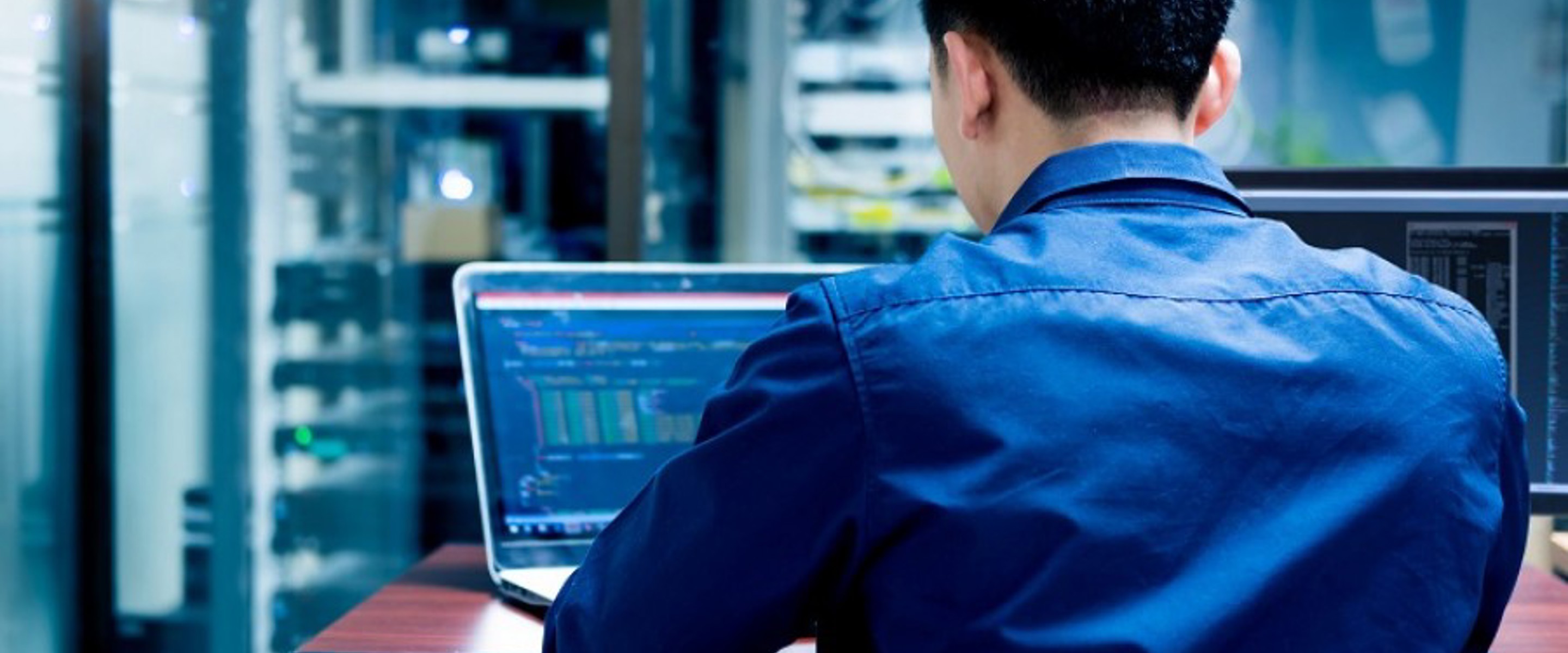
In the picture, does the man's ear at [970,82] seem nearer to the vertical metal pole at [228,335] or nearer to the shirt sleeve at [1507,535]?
the shirt sleeve at [1507,535]

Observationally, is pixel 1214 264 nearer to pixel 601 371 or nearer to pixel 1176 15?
pixel 1176 15

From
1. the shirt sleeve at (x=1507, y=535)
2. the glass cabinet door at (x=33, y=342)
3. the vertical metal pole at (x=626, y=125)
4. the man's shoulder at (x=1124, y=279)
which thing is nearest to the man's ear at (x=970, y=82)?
the man's shoulder at (x=1124, y=279)

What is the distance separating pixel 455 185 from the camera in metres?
4.37

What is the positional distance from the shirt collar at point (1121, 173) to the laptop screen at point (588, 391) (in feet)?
2.72

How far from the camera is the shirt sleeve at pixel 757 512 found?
921 mm

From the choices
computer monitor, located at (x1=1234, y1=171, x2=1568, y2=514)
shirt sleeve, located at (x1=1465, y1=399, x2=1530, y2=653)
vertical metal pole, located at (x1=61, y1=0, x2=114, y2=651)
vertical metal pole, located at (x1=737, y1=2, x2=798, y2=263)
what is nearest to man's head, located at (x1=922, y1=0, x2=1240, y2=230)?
shirt sleeve, located at (x1=1465, y1=399, x2=1530, y2=653)

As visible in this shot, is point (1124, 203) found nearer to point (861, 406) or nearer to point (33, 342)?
point (861, 406)

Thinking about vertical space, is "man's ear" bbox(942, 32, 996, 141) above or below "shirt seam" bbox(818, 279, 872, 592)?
above

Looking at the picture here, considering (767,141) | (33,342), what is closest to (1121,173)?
(33,342)

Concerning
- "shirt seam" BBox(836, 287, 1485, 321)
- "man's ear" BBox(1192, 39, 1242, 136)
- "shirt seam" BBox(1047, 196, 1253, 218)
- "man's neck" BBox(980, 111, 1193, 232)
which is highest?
"man's ear" BBox(1192, 39, 1242, 136)

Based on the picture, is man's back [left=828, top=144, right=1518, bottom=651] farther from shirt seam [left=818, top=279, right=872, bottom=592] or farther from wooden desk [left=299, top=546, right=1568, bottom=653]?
wooden desk [left=299, top=546, right=1568, bottom=653]

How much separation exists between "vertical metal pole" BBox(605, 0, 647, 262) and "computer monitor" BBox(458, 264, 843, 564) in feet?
2.89

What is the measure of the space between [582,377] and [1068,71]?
0.90m

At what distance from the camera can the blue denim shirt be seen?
902 millimetres
